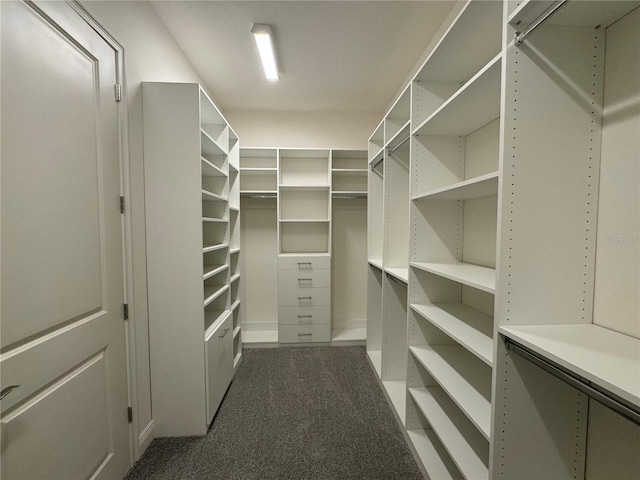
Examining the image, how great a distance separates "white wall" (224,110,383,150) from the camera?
332 centimetres

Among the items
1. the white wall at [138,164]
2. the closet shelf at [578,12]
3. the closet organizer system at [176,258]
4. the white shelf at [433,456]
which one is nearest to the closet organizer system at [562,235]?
the closet shelf at [578,12]

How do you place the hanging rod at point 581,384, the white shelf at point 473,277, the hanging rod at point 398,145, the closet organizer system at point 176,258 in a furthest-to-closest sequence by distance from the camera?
the hanging rod at point 398,145 < the closet organizer system at point 176,258 < the white shelf at point 473,277 < the hanging rod at point 581,384

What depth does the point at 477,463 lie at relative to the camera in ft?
3.89

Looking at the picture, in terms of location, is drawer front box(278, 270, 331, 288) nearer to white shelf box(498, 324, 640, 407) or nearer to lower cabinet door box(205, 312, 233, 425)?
lower cabinet door box(205, 312, 233, 425)

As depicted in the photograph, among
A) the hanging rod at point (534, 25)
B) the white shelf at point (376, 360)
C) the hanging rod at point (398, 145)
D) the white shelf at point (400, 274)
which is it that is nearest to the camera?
the hanging rod at point (534, 25)

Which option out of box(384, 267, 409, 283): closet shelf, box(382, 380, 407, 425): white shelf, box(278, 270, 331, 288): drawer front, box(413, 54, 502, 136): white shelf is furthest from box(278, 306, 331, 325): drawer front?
box(413, 54, 502, 136): white shelf

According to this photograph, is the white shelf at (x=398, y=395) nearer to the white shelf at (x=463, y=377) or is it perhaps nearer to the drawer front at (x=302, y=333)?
the white shelf at (x=463, y=377)

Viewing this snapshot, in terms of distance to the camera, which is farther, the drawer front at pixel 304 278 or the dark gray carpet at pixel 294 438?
the drawer front at pixel 304 278

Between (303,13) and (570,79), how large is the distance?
68.3 inches

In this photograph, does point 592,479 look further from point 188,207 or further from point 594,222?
point 188,207

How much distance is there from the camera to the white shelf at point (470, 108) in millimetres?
996

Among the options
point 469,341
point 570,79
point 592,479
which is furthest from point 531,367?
point 570,79

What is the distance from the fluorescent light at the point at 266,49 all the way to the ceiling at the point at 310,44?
7 cm

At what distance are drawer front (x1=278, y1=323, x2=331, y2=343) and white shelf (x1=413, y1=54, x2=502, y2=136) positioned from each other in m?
2.38
